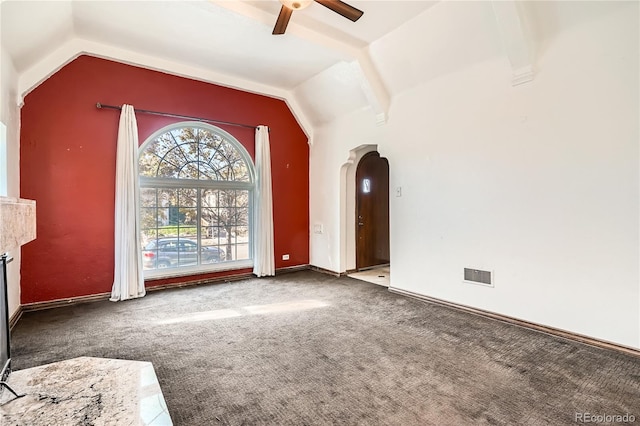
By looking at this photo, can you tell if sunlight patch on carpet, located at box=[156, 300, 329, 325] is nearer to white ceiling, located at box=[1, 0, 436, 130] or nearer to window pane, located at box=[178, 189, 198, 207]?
window pane, located at box=[178, 189, 198, 207]

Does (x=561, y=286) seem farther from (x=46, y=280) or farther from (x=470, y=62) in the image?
(x=46, y=280)

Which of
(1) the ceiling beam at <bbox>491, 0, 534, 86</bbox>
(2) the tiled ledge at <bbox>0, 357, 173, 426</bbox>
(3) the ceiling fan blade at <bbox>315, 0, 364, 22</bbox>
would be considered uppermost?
(3) the ceiling fan blade at <bbox>315, 0, 364, 22</bbox>

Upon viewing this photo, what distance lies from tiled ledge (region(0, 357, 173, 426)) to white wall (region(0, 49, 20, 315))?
1739mm

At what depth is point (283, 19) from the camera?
314 centimetres

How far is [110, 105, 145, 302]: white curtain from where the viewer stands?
423 centimetres

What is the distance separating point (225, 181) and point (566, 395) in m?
4.87

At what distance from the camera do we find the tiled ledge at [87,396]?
1.67 meters

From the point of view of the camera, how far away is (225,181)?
5340 millimetres

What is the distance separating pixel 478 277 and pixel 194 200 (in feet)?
13.7

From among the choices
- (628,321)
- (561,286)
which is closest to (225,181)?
(561,286)

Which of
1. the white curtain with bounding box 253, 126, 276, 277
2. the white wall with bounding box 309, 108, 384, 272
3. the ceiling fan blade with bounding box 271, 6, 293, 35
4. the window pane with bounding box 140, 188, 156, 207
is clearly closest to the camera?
the ceiling fan blade with bounding box 271, 6, 293, 35

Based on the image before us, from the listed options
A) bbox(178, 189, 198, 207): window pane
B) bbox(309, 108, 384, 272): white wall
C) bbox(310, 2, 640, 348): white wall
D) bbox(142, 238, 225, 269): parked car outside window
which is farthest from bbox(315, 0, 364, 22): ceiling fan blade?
bbox(142, 238, 225, 269): parked car outside window

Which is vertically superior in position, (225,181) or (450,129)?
(450,129)
